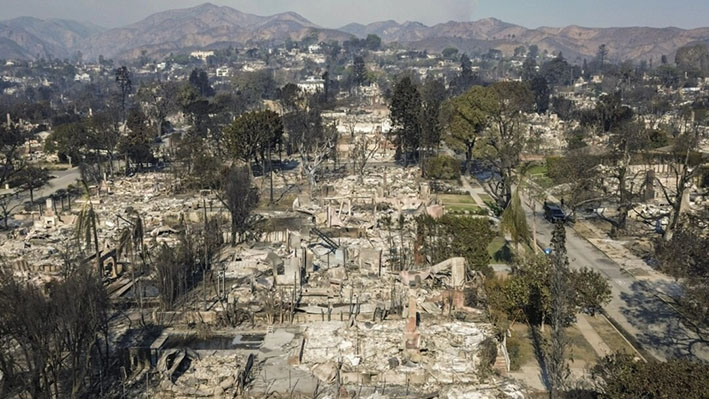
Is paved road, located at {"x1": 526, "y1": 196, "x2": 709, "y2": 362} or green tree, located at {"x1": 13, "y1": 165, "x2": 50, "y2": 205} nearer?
paved road, located at {"x1": 526, "y1": 196, "x2": 709, "y2": 362}

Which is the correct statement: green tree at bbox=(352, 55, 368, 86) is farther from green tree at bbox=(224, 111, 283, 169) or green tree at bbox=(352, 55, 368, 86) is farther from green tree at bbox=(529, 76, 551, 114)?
green tree at bbox=(224, 111, 283, 169)

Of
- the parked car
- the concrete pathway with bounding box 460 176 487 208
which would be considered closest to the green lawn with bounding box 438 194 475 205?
the concrete pathway with bounding box 460 176 487 208

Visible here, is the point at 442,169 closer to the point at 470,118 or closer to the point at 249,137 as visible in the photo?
the point at 470,118

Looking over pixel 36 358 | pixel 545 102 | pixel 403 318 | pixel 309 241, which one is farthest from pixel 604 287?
pixel 545 102

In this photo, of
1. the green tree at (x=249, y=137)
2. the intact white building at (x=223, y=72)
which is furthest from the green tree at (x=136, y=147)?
the intact white building at (x=223, y=72)

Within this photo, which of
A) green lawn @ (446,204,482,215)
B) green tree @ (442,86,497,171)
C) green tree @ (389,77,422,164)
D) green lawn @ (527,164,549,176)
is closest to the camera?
green lawn @ (446,204,482,215)

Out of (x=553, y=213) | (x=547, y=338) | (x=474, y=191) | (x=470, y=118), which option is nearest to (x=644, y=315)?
(x=547, y=338)

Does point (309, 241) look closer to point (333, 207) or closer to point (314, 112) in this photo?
point (333, 207)
